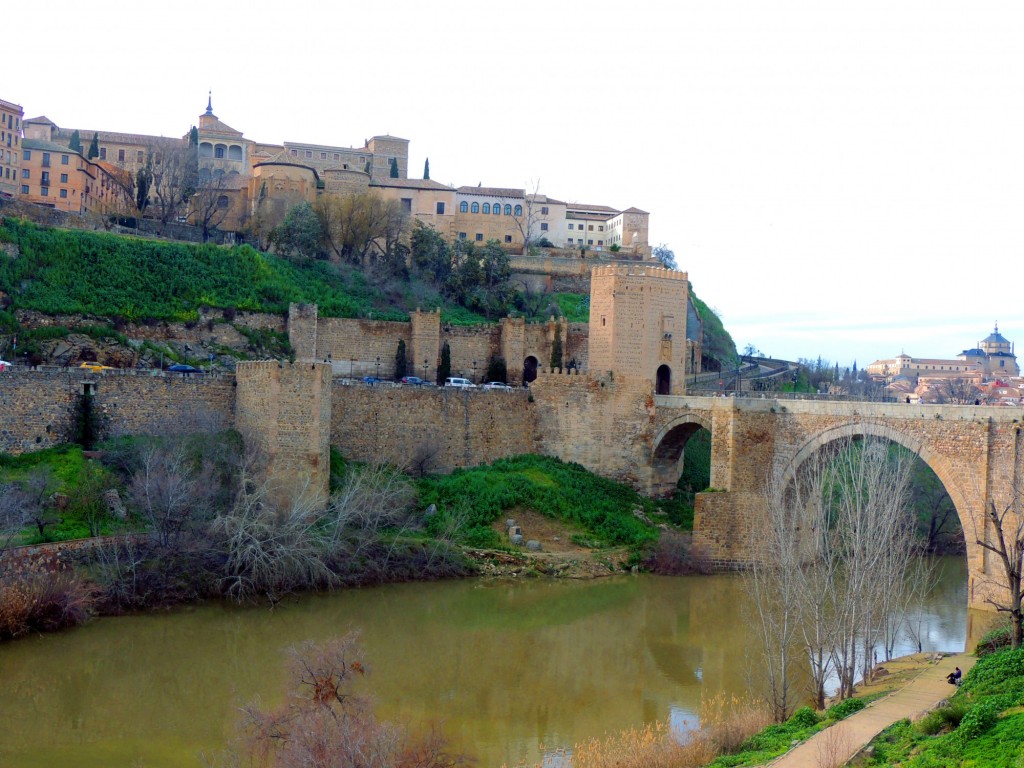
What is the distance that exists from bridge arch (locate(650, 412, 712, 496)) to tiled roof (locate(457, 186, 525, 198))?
23.2 metres

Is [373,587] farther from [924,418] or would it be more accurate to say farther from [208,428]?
[924,418]

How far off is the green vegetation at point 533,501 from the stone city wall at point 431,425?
2.41 ft

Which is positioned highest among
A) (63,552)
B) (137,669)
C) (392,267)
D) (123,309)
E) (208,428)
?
(392,267)

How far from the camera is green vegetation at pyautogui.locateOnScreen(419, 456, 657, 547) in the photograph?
2691 cm

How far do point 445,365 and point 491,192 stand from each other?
16565mm

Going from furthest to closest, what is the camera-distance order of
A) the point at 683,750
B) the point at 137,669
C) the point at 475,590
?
1. the point at 475,590
2. the point at 137,669
3. the point at 683,750

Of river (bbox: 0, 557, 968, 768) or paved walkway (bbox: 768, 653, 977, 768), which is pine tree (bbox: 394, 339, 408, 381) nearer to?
river (bbox: 0, 557, 968, 768)

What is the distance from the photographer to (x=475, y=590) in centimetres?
2431

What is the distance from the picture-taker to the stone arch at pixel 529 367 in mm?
39209

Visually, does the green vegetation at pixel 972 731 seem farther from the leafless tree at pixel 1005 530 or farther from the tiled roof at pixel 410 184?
the tiled roof at pixel 410 184

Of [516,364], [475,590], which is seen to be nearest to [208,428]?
[475,590]

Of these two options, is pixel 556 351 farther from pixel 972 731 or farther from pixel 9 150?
pixel 972 731

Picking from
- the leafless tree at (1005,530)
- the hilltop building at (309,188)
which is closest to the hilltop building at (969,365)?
the hilltop building at (309,188)

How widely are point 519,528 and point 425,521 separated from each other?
2.54m
